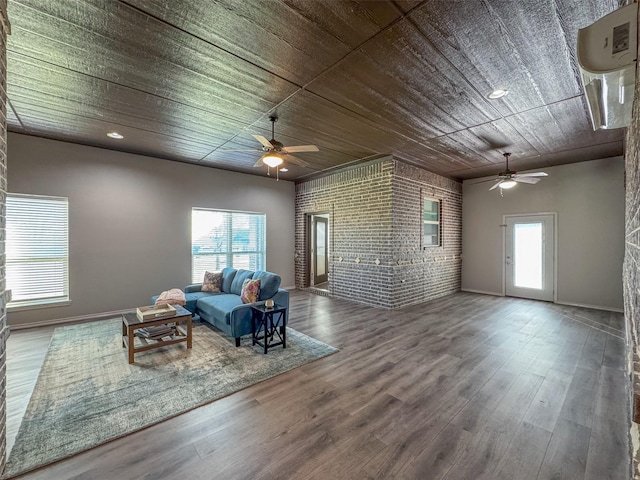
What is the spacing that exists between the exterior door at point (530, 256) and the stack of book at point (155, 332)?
23.3ft

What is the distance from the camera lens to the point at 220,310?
149 inches

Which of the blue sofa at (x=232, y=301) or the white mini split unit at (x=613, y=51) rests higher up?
the white mini split unit at (x=613, y=51)

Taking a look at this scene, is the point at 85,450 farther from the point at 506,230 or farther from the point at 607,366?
the point at 506,230

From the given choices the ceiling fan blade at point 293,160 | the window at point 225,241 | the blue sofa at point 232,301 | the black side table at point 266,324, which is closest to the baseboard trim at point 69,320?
the blue sofa at point 232,301

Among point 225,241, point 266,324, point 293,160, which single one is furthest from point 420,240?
point 225,241

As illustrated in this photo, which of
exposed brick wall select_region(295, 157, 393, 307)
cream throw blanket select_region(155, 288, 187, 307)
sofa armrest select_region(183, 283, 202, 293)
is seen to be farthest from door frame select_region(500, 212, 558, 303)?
cream throw blanket select_region(155, 288, 187, 307)

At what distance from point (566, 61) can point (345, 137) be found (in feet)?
8.40

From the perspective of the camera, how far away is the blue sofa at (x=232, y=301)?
353cm

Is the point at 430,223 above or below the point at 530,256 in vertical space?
above

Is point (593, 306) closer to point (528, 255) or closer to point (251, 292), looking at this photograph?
point (528, 255)

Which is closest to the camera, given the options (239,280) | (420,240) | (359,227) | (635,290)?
(635,290)

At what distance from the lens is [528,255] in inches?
246

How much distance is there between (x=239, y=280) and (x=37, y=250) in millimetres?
3181

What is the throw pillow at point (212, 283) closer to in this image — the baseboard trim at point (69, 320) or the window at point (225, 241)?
the window at point (225, 241)
